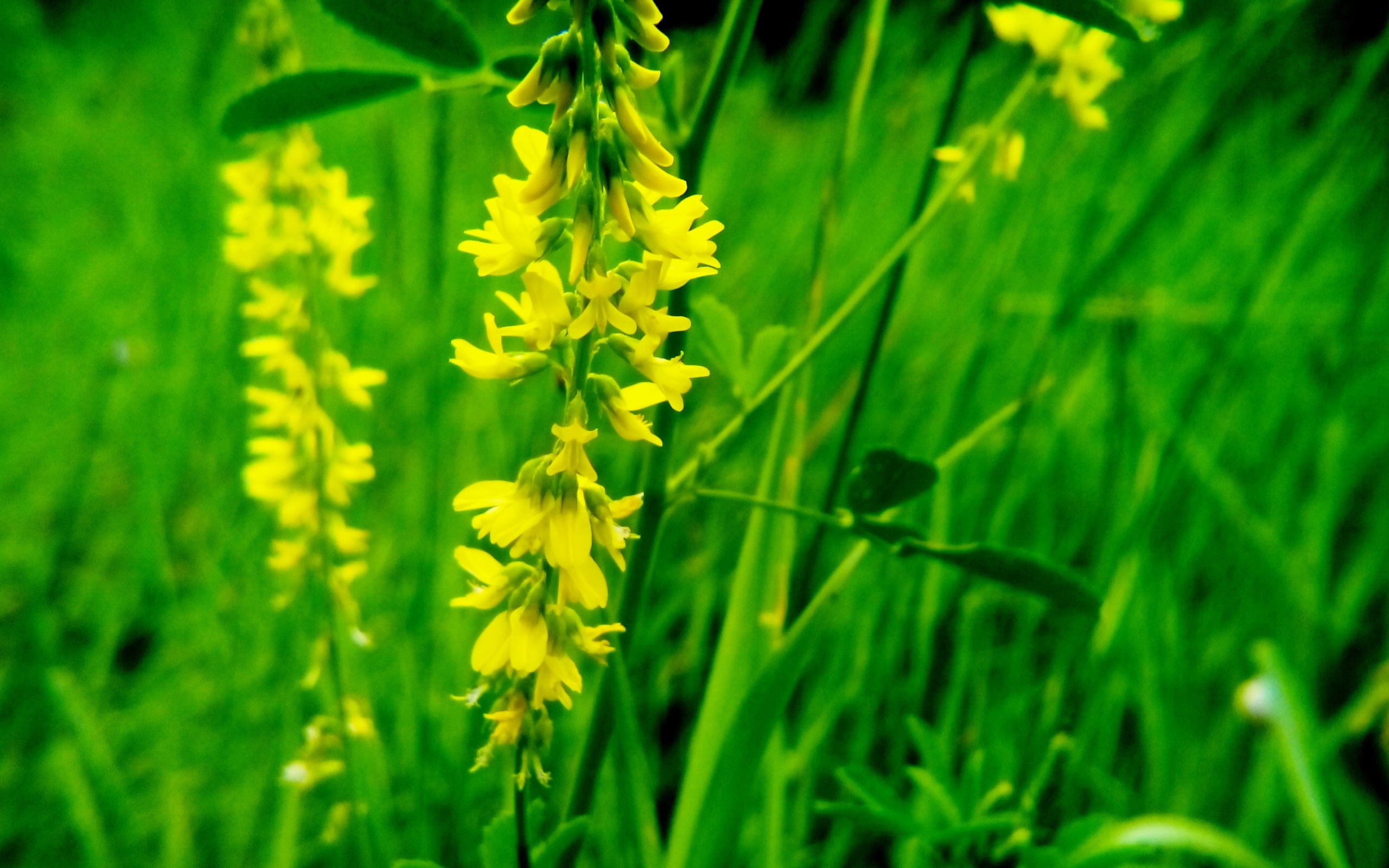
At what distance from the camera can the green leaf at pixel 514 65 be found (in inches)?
20.1

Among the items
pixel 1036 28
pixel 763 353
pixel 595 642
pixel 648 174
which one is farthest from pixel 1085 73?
pixel 595 642

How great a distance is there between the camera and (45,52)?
9.82 feet

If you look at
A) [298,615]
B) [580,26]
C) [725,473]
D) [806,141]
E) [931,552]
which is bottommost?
[298,615]

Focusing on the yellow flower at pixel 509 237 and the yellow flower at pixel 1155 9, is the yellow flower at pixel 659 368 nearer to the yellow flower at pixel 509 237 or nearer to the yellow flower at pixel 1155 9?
the yellow flower at pixel 509 237

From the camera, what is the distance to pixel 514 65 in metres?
0.53

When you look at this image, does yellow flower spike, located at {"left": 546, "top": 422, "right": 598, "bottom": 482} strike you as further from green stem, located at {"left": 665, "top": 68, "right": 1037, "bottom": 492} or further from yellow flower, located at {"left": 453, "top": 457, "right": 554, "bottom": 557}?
green stem, located at {"left": 665, "top": 68, "right": 1037, "bottom": 492}

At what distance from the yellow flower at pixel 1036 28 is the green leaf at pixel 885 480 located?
35 cm

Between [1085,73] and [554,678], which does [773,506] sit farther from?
[1085,73]

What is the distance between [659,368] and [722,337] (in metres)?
0.21

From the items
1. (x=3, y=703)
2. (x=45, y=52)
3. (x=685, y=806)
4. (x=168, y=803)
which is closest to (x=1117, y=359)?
(x=685, y=806)

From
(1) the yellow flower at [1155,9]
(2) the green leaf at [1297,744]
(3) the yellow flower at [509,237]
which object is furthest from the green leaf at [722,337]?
(2) the green leaf at [1297,744]

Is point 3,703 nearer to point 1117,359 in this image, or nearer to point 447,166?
point 447,166

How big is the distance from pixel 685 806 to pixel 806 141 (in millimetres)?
2010

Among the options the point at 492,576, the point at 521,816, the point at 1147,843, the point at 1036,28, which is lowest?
the point at 1147,843
